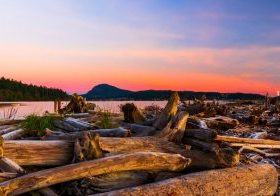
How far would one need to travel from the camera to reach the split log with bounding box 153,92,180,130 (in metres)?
10.2

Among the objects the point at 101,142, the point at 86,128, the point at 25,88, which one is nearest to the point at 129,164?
the point at 101,142

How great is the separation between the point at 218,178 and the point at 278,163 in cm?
506

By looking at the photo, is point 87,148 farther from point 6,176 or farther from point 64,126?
point 64,126

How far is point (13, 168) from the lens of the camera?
302 inches

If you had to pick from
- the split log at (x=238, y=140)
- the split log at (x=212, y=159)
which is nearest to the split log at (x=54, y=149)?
the split log at (x=212, y=159)

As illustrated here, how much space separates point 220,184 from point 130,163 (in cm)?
179

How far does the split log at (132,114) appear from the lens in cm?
1105

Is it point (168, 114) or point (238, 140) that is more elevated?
point (168, 114)

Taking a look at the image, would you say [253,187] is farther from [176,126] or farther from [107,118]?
[107,118]

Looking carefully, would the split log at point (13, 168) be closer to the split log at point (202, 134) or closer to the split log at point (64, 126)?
the split log at point (64, 126)

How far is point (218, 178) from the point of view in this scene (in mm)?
8930

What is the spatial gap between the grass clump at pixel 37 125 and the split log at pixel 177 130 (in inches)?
101

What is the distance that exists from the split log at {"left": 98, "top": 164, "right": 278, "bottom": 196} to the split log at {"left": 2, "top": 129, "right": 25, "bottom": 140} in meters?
3.18

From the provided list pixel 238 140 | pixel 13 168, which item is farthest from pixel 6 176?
pixel 238 140
